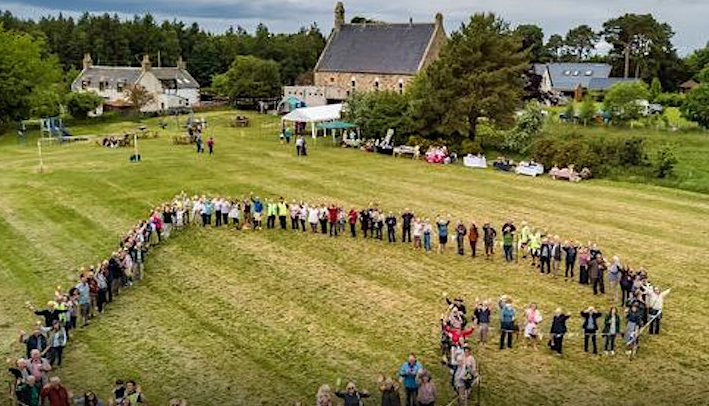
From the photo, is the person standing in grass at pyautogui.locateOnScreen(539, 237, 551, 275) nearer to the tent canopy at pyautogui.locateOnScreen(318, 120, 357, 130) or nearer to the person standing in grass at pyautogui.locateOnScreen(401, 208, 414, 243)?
the person standing in grass at pyautogui.locateOnScreen(401, 208, 414, 243)

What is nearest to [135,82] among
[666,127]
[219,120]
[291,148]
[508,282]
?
[219,120]

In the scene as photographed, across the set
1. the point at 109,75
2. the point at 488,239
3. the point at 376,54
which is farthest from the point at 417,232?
the point at 109,75

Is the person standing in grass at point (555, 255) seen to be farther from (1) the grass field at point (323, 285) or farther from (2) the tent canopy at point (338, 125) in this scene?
(2) the tent canopy at point (338, 125)

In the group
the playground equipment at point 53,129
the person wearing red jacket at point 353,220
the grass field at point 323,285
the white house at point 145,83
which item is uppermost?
the white house at point 145,83

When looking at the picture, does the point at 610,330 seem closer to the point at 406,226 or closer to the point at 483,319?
the point at 483,319

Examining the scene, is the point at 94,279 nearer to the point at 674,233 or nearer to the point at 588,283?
the point at 588,283

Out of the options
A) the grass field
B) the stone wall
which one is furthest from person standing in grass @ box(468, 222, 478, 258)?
the stone wall

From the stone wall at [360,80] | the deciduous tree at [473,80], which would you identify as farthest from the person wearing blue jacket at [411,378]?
the stone wall at [360,80]
